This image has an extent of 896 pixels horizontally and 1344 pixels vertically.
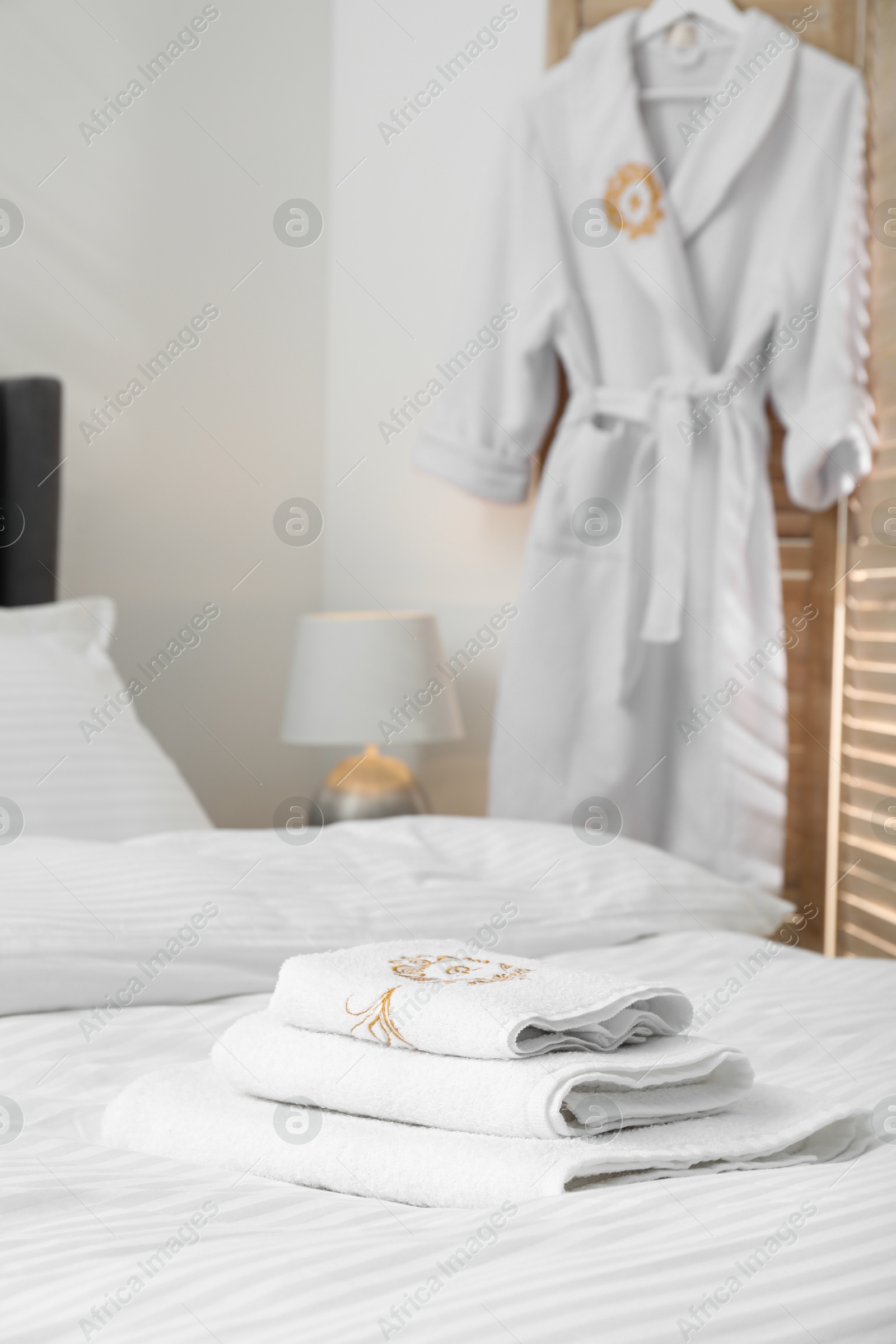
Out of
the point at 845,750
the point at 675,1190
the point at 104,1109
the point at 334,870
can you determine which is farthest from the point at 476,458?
the point at 675,1190

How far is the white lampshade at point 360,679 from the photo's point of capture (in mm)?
2213

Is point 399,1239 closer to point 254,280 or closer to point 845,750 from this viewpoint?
point 845,750

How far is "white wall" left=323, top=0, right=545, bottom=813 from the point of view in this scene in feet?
8.42

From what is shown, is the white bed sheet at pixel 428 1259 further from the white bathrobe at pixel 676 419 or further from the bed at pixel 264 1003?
the white bathrobe at pixel 676 419

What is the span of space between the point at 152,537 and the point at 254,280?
0.58 metres

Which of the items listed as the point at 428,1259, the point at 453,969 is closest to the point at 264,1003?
the point at 453,969

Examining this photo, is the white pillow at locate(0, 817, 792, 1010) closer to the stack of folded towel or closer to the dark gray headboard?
the stack of folded towel

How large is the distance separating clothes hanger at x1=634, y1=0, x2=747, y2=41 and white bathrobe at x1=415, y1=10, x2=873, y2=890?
5 centimetres

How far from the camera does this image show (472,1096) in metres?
0.66

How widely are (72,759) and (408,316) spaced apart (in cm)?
138

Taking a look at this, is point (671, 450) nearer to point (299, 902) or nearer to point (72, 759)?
point (72, 759)

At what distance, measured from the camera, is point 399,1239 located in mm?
542

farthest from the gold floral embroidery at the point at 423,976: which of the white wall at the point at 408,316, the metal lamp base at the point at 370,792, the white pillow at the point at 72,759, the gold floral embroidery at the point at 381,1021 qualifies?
the white wall at the point at 408,316

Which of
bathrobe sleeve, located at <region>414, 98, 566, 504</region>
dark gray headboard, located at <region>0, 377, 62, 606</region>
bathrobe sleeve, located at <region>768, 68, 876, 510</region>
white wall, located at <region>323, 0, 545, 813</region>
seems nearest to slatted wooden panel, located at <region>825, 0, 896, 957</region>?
bathrobe sleeve, located at <region>768, 68, 876, 510</region>
